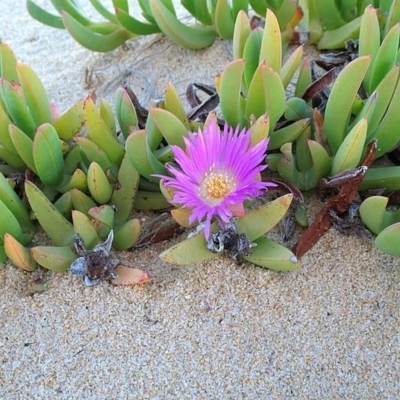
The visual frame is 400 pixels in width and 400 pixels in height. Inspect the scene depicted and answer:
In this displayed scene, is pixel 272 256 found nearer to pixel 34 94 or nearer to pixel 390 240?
pixel 390 240

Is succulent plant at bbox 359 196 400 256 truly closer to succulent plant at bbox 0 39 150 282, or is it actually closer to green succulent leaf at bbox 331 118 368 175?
green succulent leaf at bbox 331 118 368 175

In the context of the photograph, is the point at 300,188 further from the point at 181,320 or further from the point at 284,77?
the point at 181,320

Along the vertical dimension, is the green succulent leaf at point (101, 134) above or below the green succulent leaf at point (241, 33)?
below

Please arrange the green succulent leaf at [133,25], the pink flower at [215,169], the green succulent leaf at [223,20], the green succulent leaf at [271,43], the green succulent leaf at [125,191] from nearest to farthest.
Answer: the pink flower at [215,169] → the green succulent leaf at [271,43] → the green succulent leaf at [125,191] → the green succulent leaf at [223,20] → the green succulent leaf at [133,25]

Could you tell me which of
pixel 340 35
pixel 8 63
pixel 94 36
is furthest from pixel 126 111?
pixel 340 35

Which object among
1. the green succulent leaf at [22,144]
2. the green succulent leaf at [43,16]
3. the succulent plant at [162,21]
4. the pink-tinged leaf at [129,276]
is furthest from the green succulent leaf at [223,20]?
the pink-tinged leaf at [129,276]

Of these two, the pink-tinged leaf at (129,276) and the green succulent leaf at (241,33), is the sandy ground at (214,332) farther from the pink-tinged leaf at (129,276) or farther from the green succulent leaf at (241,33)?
the green succulent leaf at (241,33)

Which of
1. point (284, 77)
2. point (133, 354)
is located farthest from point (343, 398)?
point (284, 77)
